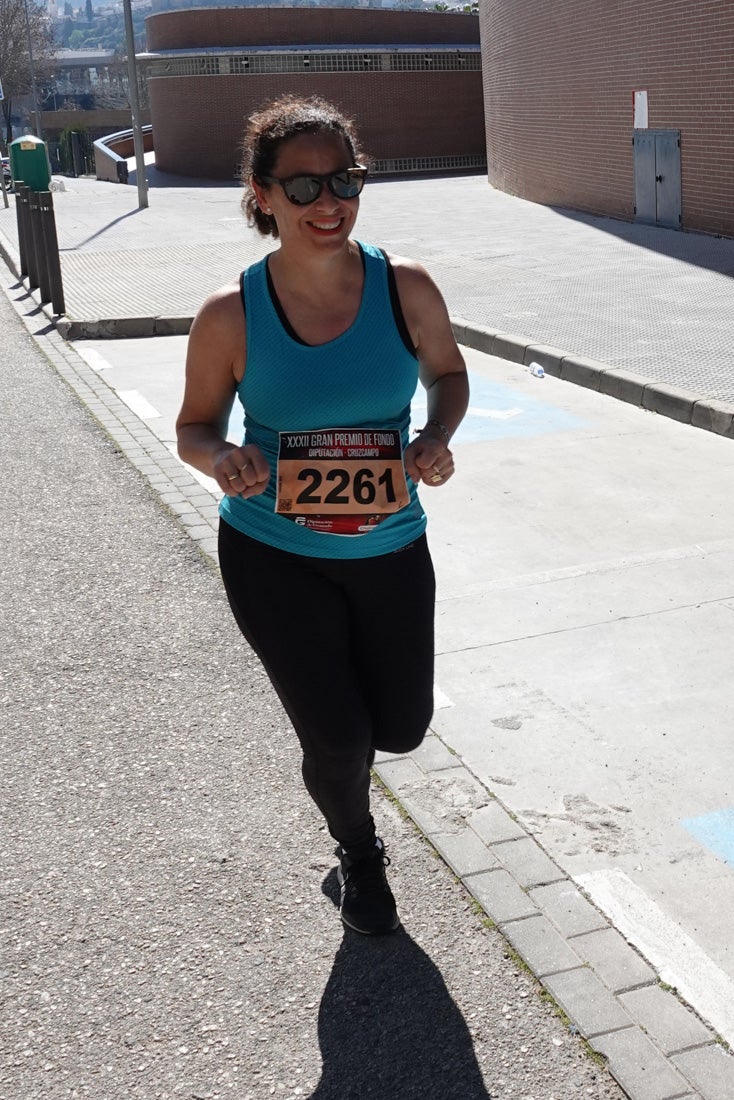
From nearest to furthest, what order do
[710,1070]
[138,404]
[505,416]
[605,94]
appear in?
1. [710,1070]
2. [505,416]
3. [138,404]
4. [605,94]

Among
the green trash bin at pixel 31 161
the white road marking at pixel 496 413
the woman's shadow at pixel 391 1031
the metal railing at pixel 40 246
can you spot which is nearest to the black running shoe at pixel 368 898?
the woman's shadow at pixel 391 1031

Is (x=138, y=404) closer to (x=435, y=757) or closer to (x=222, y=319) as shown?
(x=435, y=757)

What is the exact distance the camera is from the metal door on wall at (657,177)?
65.3ft

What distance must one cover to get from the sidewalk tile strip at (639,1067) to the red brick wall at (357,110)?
1595 inches

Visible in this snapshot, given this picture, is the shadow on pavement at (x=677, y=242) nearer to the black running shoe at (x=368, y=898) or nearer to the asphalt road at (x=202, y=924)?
the asphalt road at (x=202, y=924)

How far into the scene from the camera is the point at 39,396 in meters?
10.8

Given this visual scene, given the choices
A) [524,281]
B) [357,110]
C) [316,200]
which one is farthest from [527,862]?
[357,110]

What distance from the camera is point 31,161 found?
2334 centimetres

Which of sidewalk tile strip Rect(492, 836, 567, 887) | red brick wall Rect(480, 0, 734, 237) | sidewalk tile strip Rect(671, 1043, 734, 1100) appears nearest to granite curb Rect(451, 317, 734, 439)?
sidewalk tile strip Rect(492, 836, 567, 887)

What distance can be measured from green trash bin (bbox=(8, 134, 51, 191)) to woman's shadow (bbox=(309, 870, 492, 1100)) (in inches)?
A: 838

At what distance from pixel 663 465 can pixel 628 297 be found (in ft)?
20.4

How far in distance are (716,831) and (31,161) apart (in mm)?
22090

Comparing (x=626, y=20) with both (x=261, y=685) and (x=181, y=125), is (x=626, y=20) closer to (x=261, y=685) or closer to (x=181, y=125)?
(x=261, y=685)

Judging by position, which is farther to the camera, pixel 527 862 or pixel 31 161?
pixel 31 161
